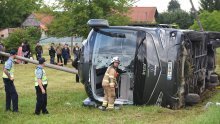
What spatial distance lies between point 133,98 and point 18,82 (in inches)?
374

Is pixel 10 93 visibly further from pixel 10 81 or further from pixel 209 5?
pixel 209 5

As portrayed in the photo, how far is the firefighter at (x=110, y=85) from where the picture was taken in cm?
1213

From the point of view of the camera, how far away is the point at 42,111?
1192 cm

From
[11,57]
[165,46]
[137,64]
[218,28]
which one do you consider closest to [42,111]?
[11,57]

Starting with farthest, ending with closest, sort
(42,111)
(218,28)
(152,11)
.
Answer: (152,11)
(218,28)
(42,111)

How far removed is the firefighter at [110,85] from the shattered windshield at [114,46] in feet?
1.85

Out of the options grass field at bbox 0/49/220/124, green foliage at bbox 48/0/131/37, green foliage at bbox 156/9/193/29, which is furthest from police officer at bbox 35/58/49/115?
green foliage at bbox 156/9/193/29

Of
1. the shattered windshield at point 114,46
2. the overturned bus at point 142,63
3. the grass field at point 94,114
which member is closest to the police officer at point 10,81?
the grass field at point 94,114

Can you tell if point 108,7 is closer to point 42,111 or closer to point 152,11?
point 42,111

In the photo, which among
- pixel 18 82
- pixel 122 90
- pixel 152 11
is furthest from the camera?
pixel 152 11

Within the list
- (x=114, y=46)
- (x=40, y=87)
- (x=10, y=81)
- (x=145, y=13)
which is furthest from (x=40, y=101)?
(x=145, y=13)

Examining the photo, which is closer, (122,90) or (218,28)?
(122,90)

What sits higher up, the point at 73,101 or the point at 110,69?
the point at 110,69

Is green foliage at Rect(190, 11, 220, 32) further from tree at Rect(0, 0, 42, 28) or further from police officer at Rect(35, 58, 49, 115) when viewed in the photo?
police officer at Rect(35, 58, 49, 115)
